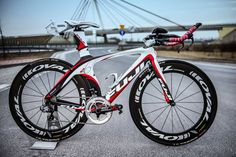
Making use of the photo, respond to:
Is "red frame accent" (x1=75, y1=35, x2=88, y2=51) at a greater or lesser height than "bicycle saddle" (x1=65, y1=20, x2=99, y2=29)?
lesser

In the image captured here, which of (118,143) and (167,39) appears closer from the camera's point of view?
(167,39)

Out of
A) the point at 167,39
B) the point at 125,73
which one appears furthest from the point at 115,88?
the point at 167,39

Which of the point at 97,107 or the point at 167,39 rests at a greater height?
the point at 167,39

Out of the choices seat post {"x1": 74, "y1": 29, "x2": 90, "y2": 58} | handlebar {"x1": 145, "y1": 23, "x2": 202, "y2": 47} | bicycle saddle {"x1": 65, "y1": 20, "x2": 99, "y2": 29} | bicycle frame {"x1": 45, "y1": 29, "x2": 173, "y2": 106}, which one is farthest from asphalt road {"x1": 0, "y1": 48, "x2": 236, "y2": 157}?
bicycle saddle {"x1": 65, "y1": 20, "x2": 99, "y2": 29}

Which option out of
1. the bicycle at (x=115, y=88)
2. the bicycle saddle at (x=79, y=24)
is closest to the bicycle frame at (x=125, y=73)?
the bicycle at (x=115, y=88)

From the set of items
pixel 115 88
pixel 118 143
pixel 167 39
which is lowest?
pixel 118 143

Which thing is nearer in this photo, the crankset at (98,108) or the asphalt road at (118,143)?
the asphalt road at (118,143)

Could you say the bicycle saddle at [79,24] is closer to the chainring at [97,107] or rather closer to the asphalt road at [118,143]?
the chainring at [97,107]

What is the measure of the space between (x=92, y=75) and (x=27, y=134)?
1.16 m

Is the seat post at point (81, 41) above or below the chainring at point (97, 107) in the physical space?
above

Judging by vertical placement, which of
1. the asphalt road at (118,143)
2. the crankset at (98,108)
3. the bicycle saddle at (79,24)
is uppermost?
the bicycle saddle at (79,24)

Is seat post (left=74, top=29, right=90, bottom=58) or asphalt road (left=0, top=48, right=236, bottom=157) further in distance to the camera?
seat post (left=74, top=29, right=90, bottom=58)

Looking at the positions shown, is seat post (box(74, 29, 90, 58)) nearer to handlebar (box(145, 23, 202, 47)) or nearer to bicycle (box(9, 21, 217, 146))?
bicycle (box(9, 21, 217, 146))

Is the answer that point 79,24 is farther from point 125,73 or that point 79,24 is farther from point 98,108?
point 98,108
